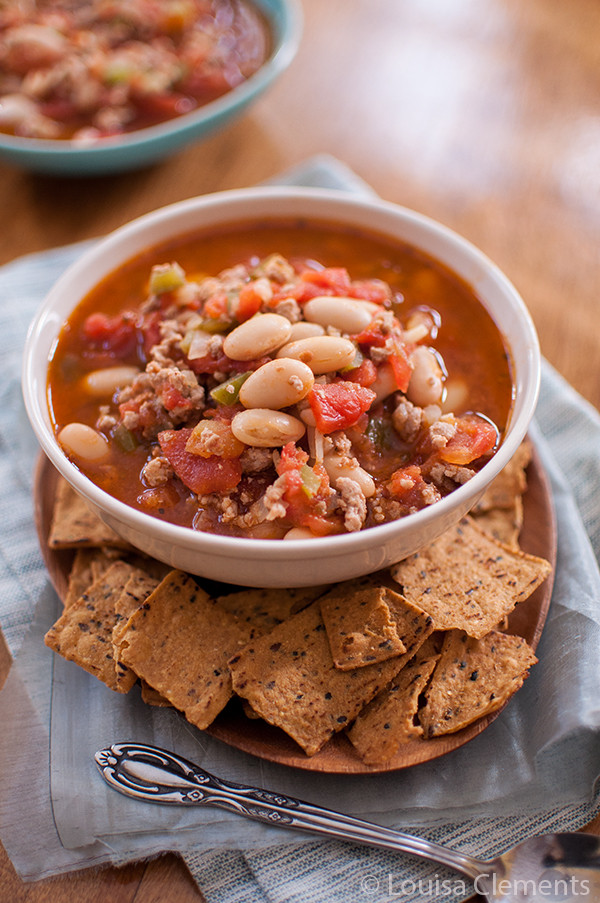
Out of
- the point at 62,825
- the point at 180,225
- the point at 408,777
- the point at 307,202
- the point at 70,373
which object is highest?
the point at 307,202

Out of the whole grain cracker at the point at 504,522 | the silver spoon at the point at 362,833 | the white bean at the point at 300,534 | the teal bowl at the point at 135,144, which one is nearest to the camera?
the silver spoon at the point at 362,833

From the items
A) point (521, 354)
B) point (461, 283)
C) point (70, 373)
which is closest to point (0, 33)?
point (70, 373)

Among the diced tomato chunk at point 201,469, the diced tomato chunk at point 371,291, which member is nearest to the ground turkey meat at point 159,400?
the diced tomato chunk at point 201,469

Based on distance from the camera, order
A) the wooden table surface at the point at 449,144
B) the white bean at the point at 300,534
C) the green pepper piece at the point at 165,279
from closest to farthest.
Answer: the white bean at the point at 300,534, the green pepper piece at the point at 165,279, the wooden table surface at the point at 449,144

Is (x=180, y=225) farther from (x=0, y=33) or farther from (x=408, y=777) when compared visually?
(x=0, y=33)

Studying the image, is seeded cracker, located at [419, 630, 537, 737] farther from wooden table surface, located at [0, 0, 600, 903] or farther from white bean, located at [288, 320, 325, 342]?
wooden table surface, located at [0, 0, 600, 903]

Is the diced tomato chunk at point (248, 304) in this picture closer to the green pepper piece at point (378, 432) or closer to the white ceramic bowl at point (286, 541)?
the green pepper piece at point (378, 432)
